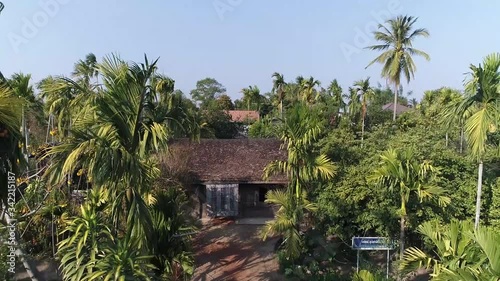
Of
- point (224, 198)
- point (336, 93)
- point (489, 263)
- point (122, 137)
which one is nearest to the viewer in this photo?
point (489, 263)

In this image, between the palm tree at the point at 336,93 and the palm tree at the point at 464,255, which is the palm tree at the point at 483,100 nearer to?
the palm tree at the point at 464,255

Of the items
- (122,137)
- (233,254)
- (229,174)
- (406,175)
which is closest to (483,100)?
(406,175)

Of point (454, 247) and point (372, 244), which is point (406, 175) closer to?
point (372, 244)

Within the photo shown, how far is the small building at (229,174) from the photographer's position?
60.4 ft

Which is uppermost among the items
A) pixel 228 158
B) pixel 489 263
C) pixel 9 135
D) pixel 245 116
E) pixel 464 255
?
pixel 245 116

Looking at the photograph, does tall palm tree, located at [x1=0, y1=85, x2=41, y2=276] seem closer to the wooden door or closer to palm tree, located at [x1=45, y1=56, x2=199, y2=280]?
palm tree, located at [x1=45, y1=56, x2=199, y2=280]

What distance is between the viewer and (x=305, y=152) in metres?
11.6

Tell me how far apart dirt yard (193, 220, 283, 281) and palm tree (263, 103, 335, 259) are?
164 centimetres

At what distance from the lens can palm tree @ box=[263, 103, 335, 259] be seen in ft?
37.3

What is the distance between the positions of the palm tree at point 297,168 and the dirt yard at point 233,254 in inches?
64.7

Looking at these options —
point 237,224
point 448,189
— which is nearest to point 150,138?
point 448,189

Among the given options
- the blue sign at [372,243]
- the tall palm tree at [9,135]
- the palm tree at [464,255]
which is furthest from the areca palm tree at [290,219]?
the tall palm tree at [9,135]

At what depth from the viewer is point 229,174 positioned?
18609 millimetres

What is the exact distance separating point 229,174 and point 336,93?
26882 mm
